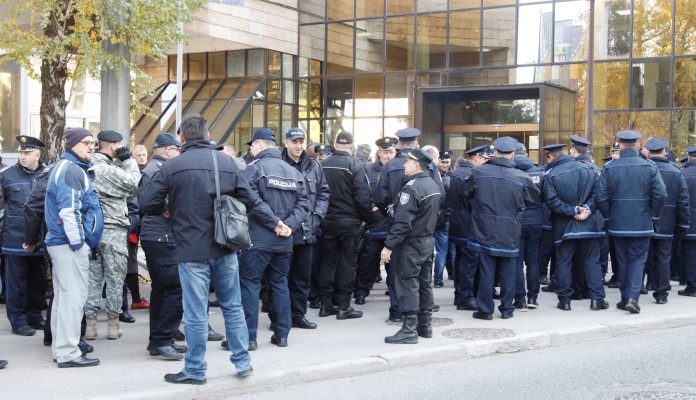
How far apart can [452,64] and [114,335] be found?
56.4ft

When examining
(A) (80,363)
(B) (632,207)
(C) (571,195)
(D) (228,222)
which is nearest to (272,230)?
(D) (228,222)

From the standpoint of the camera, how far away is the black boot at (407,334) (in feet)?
26.1

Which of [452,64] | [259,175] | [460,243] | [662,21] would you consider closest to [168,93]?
[452,64]

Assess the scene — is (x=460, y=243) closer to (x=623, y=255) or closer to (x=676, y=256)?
(x=623, y=255)

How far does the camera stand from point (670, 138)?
20969 millimetres

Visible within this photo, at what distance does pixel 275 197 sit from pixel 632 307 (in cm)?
476

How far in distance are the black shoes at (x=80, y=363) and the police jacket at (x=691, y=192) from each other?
818 centimetres

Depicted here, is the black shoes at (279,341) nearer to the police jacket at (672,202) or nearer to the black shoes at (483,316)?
the black shoes at (483,316)

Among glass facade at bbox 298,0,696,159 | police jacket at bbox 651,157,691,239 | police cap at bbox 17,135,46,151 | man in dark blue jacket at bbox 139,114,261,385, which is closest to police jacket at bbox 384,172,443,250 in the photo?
man in dark blue jacket at bbox 139,114,261,385

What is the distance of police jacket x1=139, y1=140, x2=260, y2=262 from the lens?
619 cm

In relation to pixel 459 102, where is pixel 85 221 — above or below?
below

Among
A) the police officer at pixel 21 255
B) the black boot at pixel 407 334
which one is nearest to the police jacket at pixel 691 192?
the black boot at pixel 407 334

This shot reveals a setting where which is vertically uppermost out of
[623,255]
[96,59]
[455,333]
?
[96,59]

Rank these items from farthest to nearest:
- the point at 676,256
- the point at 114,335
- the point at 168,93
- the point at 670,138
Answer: the point at 168,93 < the point at 670,138 < the point at 676,256 < the point at 114,335
